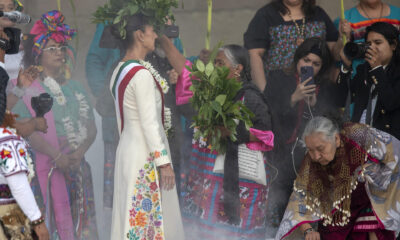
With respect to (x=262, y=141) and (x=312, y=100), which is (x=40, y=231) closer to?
(x=262, y=141)

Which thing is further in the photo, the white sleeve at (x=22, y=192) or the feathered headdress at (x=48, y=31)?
the feathered headdress at (x=48, y=31)

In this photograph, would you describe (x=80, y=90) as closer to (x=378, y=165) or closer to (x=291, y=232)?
(x=291, y=232)

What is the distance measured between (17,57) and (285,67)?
198cm

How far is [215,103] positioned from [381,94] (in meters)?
1.18

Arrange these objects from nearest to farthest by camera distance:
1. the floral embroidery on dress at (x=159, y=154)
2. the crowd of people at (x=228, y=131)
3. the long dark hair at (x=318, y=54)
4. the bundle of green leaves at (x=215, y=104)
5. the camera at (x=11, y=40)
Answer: the camera at (x=11, y=40), the floral embroidery on dress at (x=159, y=154), the crowd of people at (x=228, y=131), the bundle of green leaves at (x=215, y=104), the long dark hair at (x=318, y=54)

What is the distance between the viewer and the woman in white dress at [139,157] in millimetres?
4152

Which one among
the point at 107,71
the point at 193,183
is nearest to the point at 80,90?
the point at 107,71

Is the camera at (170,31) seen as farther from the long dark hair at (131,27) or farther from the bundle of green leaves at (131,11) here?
the long dark hair at (131,27)

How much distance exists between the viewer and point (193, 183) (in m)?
4.87

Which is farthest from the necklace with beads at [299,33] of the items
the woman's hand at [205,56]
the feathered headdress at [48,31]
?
the feathered headdress at [48,31]

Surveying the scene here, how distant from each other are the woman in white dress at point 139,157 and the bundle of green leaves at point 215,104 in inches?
12.9

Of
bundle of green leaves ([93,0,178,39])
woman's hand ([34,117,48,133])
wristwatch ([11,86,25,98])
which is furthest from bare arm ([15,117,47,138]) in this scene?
bundle of green leaves ([93,0,178,39])

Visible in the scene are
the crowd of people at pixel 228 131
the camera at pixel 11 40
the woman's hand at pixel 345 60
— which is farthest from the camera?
the woman's hand at pixel 345 60

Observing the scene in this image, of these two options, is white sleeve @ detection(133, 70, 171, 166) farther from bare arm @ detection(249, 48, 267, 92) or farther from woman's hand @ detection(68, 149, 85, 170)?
bare arm @ detection(249, 48, 267, 92)
